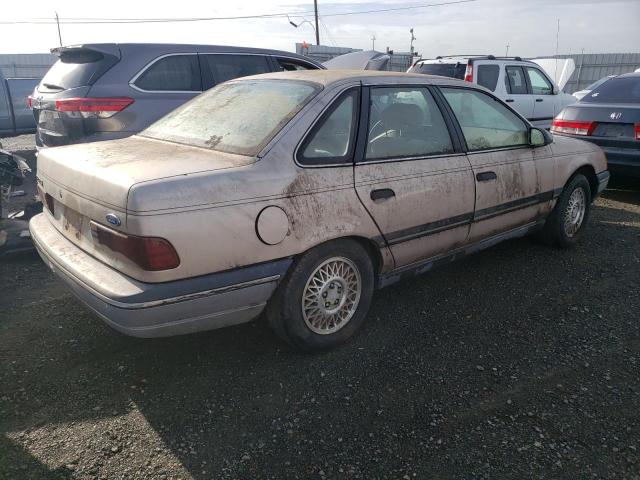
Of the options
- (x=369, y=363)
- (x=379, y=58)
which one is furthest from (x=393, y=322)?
(x=379, y=58)

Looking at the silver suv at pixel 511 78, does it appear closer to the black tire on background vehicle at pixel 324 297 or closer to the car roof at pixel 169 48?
the car roof at pixel 169 48

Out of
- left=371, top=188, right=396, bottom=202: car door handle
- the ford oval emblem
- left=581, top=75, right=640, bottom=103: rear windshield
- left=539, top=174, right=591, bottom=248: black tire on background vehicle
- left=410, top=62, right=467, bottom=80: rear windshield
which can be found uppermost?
left=410, top=62, right=467, bottom=80: rear windshield

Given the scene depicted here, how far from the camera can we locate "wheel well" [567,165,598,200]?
190 inches

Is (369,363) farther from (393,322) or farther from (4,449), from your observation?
(4,449)

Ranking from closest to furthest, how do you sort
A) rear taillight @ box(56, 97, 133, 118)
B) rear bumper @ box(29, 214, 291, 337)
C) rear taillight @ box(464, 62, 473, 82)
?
rear bumper @ box(29, 214, 291, 337)
rear taillight @ box(56, 97, 133, 118)
rear taillight @ box(464, 62, 473, 82)

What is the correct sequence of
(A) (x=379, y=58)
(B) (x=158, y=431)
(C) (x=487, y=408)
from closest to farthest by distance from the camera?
(B) (x=158, y=431)
(C) (x=487, y=408)
(A) (x=379, y=58)

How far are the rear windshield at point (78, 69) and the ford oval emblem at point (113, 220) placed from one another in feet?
12.0

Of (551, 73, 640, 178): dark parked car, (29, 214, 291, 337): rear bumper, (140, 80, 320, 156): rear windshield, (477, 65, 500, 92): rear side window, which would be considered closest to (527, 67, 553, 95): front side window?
(477, 65, 500, 92): rear side window

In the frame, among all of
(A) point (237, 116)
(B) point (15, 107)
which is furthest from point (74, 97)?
(B) point (15, 107)

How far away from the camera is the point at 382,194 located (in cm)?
309

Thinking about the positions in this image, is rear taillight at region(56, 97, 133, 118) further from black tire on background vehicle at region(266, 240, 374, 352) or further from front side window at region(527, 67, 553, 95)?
front side window at region(527, 67, 553, 95)

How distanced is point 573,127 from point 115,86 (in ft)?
19.0

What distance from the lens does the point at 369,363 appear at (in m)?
3.02

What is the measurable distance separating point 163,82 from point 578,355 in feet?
16.3
